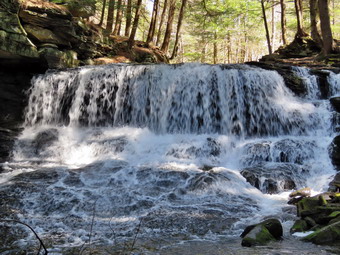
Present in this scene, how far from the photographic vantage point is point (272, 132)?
1125 centimetres

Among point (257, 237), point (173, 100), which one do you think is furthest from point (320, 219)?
point (173, 100)

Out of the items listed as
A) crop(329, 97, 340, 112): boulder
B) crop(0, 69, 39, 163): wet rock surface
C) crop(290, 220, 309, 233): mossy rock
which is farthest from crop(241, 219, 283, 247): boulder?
crop(0, 69, 39, 163): wet rock surface

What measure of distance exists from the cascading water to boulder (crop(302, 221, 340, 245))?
4.01 ft

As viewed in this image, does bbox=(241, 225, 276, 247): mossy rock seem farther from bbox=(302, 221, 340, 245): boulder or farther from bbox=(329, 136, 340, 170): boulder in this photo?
bbox=(329, 136, 340, 170): boulder

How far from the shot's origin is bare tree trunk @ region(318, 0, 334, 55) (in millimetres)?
14867

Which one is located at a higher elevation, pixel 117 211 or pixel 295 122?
pixel 295 122

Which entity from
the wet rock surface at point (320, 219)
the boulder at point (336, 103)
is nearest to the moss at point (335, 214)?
the wet rock surface at point (320, 219)

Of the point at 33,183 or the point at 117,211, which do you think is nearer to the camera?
the point at 117,211

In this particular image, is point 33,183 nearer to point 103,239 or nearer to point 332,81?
point 103,239

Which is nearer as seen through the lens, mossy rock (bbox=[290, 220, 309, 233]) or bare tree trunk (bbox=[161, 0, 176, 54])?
mossy rock (bbox=[290, 220, 309, 233])

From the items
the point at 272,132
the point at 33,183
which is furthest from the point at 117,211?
the point at 272,132

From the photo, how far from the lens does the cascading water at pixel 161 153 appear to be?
5977mm

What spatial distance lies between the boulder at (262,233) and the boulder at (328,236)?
0.48 meters

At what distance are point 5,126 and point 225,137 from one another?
313 inches
